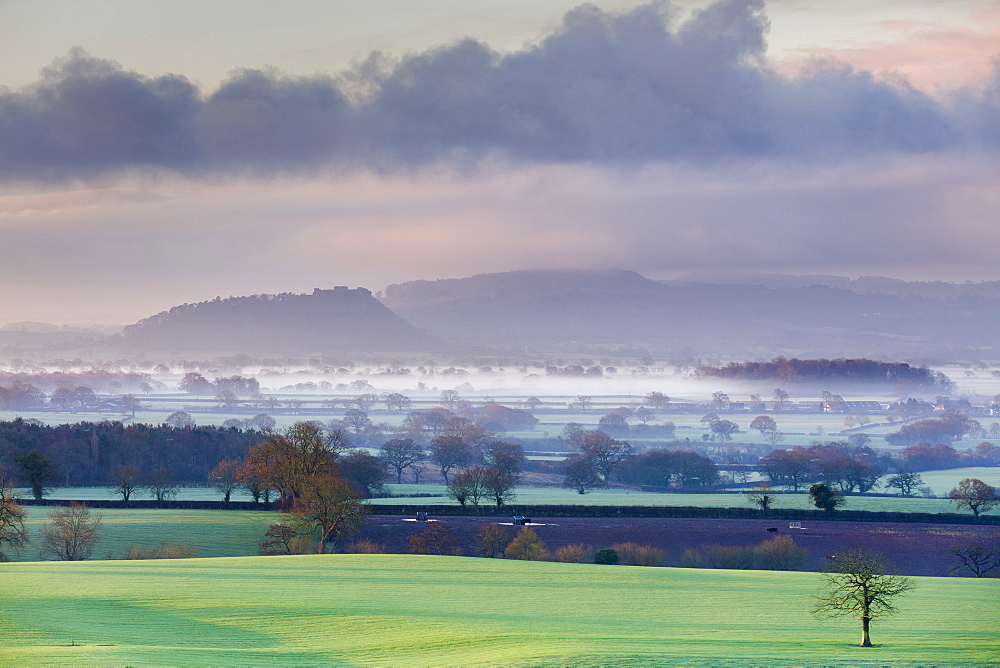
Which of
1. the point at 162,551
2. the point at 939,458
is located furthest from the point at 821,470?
the point at 162,551

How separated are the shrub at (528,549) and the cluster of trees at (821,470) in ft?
154

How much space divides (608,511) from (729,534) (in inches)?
466

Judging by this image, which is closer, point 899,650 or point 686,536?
point 899,650

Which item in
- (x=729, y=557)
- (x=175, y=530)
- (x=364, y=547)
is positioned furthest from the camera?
(x=175, y=530)

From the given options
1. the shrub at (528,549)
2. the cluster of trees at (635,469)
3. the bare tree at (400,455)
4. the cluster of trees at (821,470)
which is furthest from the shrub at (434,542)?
the bare tree at (400,455)

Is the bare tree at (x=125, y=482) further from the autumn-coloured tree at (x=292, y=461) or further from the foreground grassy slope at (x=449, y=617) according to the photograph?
the foreground grassy slope at (x=449, y=617)

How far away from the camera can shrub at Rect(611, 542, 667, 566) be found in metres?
70.4

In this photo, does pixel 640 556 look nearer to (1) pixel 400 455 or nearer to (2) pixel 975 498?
(2) pixel 975 498

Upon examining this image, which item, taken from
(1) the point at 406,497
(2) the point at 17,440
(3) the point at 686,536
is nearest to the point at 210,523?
(1) the point at 406,497

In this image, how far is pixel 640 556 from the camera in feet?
233

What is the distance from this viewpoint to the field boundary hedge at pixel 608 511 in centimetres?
8262

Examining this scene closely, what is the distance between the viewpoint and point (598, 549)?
74.7 meters

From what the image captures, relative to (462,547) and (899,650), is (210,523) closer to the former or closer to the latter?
(462,547)

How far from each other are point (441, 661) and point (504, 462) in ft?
289
